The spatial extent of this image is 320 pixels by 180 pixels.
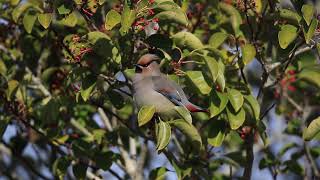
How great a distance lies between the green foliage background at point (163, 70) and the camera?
371 cm

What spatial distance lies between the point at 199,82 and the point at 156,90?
0.26 m

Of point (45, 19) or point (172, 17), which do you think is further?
point (45, 19)

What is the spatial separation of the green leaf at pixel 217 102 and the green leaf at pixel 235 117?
0.44ft

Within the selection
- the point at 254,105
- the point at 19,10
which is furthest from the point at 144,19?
the point at 19,10

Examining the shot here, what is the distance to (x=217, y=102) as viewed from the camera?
12.6ft

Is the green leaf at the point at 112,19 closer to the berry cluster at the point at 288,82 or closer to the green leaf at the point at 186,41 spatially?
the green leaf at the point at 186,41

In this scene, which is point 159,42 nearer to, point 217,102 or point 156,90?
point 156,90

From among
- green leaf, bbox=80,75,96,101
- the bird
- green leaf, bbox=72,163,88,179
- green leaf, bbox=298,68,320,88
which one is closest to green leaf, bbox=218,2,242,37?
green leaf, bbox=298,68,320,88

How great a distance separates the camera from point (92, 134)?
5.05m

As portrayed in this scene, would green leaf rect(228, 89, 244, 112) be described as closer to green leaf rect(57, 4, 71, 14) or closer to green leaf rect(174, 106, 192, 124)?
green leaf rect(174, 106, 192, 124)

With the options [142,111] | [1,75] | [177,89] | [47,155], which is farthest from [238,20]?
[47,155]

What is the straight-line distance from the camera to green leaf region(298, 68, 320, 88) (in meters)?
4.22

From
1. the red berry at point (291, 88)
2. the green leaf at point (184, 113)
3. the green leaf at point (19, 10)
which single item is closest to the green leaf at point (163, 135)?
the green leaf at point (184, 113)

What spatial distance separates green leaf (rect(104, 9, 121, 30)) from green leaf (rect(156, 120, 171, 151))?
626 millimetres
